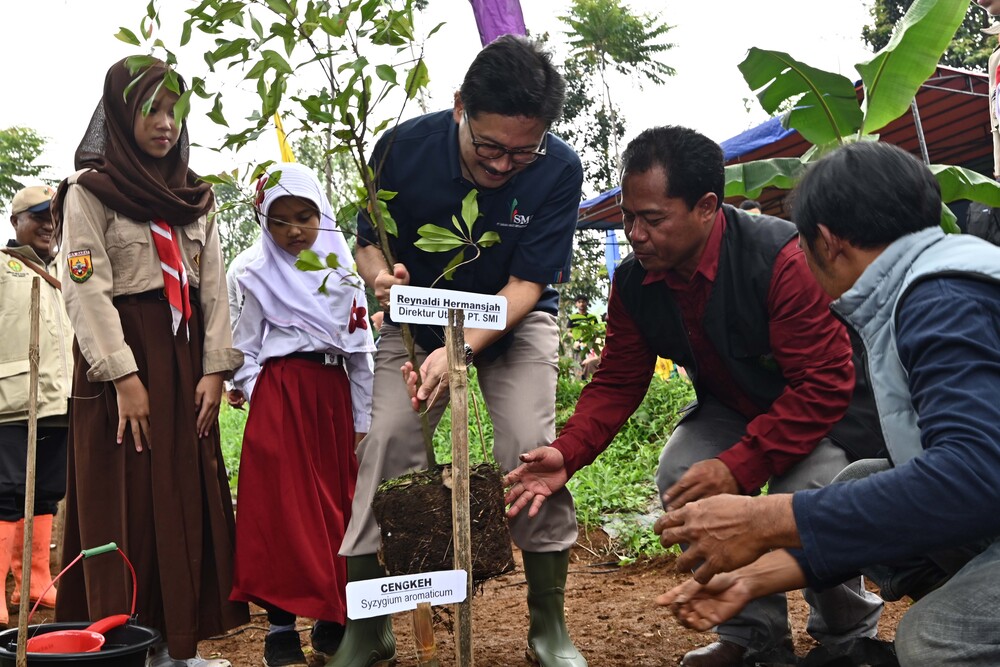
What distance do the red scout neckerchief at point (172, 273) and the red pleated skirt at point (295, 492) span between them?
380mm

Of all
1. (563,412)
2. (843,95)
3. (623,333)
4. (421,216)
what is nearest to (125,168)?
(421,216)

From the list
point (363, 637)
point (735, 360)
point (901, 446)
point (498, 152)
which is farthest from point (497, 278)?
point (901, 446)

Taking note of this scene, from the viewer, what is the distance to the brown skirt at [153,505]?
302 centimetres

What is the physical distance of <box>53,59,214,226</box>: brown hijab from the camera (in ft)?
10.1

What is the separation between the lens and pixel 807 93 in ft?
14.1

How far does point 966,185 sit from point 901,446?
98.4 inches

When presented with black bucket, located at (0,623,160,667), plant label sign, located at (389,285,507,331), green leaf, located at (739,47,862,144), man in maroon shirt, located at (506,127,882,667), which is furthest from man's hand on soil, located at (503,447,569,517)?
green leaf, located at (739,47,862,144)

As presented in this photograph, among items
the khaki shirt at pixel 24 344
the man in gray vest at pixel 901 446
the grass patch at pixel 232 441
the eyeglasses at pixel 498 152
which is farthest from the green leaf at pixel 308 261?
the grass patch at pixel 232 441

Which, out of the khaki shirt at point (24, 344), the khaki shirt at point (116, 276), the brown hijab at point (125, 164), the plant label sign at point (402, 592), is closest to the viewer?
the plant label sign at point (402, 592)

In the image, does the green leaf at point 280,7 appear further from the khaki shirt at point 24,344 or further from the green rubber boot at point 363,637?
the khaki shirt at point 24,344

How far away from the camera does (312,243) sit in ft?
11.6

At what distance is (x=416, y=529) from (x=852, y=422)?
138 centimetres

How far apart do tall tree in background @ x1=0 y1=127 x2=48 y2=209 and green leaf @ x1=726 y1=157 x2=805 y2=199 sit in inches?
966

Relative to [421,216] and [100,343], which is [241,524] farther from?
[421,216]
